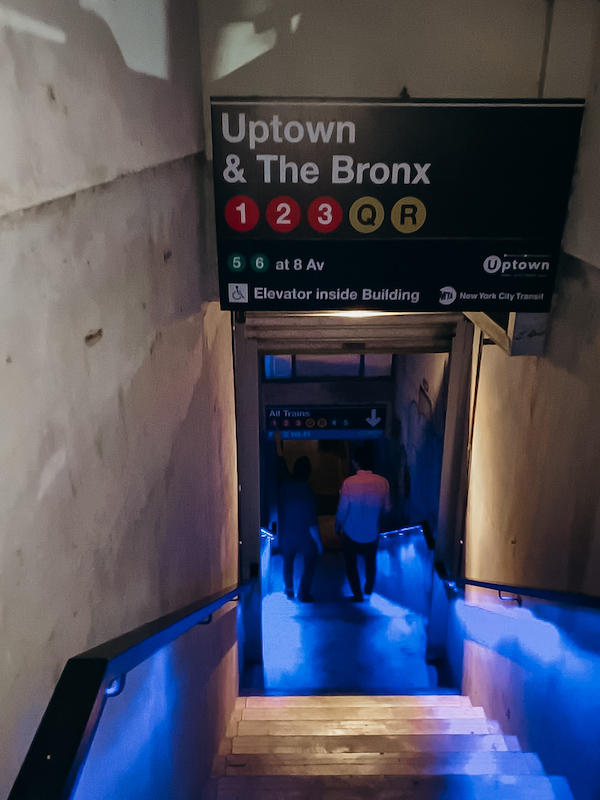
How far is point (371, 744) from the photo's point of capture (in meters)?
3.67

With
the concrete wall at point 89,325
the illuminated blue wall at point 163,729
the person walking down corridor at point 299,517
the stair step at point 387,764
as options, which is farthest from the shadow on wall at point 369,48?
the person walking down corridor at point 299,517

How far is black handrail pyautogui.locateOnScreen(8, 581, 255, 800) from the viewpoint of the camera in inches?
42.7

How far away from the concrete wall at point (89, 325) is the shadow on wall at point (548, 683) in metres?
1.74

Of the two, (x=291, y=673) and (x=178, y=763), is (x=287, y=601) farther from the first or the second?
(x=178, y=763)

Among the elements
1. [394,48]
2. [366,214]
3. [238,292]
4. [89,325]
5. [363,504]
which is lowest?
[363,504]

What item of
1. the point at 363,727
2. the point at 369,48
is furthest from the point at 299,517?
the point at 369,48

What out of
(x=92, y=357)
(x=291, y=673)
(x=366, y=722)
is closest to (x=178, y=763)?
(x=92, y=357)

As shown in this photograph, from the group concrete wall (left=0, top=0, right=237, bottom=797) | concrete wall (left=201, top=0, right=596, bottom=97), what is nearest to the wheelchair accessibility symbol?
concrete wall (left=0, top=0, right=237, bottom=797)

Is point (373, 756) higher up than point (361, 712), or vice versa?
point (373, 756)

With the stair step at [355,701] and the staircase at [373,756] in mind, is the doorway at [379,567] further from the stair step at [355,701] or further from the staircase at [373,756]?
the staircase at [373,756]

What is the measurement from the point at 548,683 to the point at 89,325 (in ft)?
9.53

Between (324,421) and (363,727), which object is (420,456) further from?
(363,727)

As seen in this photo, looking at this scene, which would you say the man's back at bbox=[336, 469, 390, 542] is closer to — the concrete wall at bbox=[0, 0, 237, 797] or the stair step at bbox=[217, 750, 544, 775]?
the stair step at bbox=[217, 750, 544, 775]

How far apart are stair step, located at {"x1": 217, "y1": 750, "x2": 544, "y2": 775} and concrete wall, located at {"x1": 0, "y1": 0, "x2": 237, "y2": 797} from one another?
101cm
